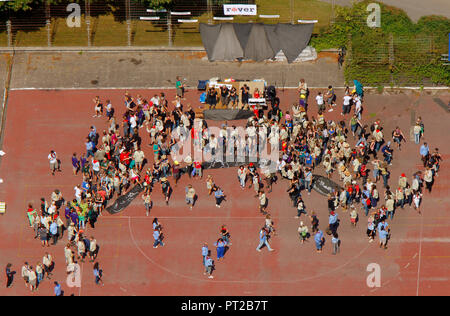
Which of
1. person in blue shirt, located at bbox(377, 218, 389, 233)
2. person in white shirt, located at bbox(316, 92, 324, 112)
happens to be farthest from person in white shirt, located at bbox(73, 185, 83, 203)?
person in blue shirt, located at bbox(377, 218, 389, 233)

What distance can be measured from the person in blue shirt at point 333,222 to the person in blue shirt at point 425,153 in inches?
272

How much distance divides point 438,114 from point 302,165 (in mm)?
9567

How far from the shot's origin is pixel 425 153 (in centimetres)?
5219

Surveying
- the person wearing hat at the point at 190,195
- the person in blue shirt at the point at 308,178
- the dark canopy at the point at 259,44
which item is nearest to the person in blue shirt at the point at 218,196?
the person wearing hat at the point at 190,195

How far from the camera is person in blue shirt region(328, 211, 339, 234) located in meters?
49.1

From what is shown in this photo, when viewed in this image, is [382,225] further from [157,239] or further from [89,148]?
[89,148]

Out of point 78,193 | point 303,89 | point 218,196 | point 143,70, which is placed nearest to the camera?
point 218,196

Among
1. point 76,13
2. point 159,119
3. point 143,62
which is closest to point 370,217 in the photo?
point 159,119

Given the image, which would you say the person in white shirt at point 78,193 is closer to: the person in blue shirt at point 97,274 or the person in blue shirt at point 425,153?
the person in blue shirt at point 97,274

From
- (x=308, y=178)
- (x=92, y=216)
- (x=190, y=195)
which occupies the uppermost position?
(x=308, y=178)

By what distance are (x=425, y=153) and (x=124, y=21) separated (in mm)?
21068

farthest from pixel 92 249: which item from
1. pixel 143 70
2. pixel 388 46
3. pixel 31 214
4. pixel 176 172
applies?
pixel 388 46
